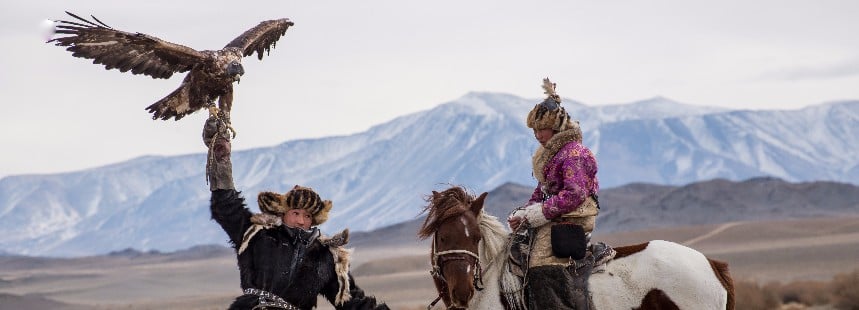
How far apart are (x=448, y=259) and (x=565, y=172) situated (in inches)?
39.4

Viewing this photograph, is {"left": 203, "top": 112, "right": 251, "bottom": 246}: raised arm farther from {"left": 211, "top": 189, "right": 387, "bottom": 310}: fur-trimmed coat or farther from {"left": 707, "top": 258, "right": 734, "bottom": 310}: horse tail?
{"left": 707, "top": 258, "right": 734, "bottom": 310}: horse tail

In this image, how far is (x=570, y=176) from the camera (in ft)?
28.6

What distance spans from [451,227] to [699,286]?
1801 mm

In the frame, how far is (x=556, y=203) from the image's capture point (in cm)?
866

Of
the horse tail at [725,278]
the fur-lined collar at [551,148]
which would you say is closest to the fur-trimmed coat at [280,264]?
the fur-lined collar at [551,148]

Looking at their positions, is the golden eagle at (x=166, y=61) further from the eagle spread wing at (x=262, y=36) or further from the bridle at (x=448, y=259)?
the bridle at (x=448, y=259)

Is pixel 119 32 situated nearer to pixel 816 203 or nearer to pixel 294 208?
pixel 294 208

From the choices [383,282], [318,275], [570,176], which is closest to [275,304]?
[318,275]

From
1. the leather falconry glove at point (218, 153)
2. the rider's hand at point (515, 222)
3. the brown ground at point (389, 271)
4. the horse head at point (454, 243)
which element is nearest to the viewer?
the leather falconry glove at point (218, 153)

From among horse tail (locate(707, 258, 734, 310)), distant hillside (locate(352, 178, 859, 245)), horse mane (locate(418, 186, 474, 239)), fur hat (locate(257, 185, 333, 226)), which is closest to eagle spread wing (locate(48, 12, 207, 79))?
fur hat (locate(257, 185, 333, 226))

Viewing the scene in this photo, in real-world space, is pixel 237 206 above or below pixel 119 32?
below

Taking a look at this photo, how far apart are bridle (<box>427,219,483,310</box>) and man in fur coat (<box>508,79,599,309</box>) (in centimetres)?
43

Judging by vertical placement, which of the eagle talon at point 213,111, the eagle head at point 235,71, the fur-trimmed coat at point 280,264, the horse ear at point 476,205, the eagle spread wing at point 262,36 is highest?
the eagle spread wing at point 262,36

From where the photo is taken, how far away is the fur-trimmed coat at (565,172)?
8664 mm
